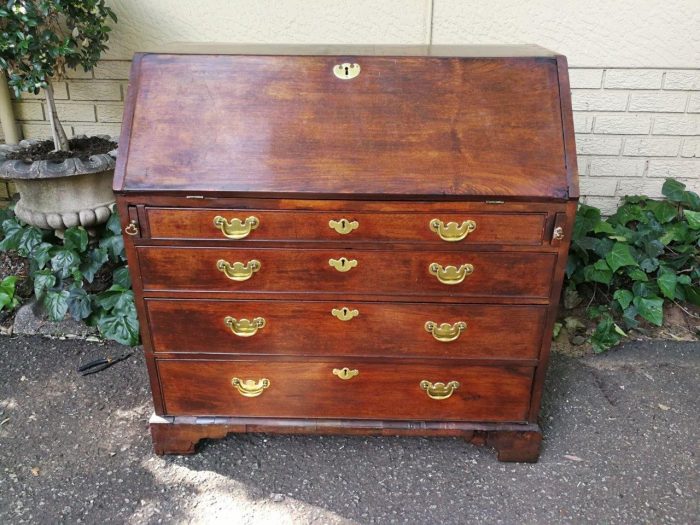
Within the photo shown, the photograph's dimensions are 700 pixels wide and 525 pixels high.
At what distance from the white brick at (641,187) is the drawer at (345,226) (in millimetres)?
1658

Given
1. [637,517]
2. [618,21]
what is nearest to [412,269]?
[637,517]

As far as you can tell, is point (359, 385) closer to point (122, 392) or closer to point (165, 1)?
point (122, 392)

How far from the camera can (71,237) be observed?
9.43ft

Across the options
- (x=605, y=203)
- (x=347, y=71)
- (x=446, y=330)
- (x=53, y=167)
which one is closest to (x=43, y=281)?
(x=53, y=167)

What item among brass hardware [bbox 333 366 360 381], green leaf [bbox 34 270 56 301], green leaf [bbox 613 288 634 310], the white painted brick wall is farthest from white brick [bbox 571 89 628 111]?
green leaf [bbox 34 270 56 301]

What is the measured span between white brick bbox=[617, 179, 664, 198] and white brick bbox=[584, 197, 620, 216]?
1.9 inches

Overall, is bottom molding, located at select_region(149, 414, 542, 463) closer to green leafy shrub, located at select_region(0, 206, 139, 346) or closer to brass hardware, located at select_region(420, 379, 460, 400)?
brass hardware, located at select_region(420, 379, 460, 400)

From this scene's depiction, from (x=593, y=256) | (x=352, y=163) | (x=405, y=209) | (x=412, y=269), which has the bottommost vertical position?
(x=593, y=256)

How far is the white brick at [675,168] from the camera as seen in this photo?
308 cm

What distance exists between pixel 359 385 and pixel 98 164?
5.38ft

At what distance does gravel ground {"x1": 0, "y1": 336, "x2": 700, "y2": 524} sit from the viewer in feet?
6.48

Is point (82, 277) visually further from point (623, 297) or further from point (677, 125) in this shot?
point (677, 125)

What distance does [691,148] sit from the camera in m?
3.05

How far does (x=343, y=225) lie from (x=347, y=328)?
1.27 ft
